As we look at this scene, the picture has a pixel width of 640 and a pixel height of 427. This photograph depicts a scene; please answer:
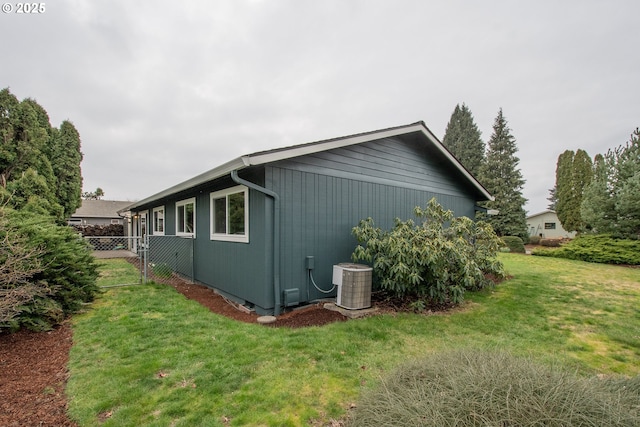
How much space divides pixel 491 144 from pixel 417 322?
25637mm

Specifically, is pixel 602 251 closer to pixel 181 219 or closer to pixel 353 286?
pixel 353 286

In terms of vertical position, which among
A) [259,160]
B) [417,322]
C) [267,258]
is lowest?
[417,322]

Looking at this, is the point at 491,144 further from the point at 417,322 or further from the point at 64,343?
the point at 64,343

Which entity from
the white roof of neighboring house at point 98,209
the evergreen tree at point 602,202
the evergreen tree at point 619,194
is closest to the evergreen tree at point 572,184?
the evergreen tree at point 602,202

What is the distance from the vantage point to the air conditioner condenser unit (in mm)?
5086

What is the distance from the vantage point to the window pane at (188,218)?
8625 millimetres

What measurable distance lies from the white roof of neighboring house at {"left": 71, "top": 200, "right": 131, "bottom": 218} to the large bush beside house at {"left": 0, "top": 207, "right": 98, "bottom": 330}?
2902cm

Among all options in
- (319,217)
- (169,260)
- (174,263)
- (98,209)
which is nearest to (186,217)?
(174,263)

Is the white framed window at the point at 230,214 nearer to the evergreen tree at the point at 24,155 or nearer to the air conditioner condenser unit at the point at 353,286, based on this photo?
the air conditioner condenser unit at the point at 353,286

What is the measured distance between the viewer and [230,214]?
6.27 metres

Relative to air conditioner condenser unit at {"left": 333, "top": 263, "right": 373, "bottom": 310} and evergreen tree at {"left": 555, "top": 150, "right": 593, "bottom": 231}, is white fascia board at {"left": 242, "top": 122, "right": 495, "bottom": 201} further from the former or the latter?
evergreen tree at {"left": 555, "top": 150, "right": 593, "bottom": 231}

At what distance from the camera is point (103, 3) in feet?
21.5

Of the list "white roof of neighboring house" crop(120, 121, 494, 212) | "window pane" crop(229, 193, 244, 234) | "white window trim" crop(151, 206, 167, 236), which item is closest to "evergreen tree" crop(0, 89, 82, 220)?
"white window trim" crop(151, 206, 167, 236)

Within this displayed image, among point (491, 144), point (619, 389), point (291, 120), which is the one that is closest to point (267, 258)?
point (619, 389)
